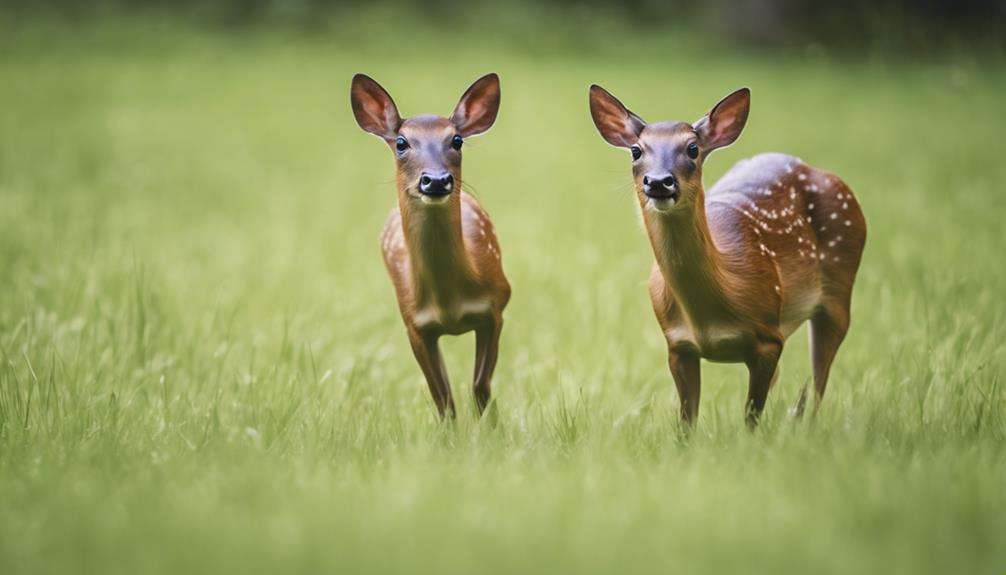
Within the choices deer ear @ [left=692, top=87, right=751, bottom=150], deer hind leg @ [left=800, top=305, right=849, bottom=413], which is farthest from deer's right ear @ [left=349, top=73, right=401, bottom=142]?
deer hind leg @ [left=800, top=305, right=849, bottom=413]

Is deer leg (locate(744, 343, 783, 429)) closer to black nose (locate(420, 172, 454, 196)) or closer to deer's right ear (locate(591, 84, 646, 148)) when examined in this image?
deer's right ear (locate(591, 84, 646, 148))

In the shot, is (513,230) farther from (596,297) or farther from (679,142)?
(679,142)

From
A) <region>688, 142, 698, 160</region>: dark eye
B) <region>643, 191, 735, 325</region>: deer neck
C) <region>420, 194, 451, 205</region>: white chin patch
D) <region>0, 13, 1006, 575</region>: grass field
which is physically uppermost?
<region>688, 142, 698, 160</region>: dark eye

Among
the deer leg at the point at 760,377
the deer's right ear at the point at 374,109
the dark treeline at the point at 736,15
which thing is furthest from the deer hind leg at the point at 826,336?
the dark treeline at the point at 736,15

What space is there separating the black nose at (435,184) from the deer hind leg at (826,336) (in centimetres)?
173

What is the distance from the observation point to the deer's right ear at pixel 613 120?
14.2 ft

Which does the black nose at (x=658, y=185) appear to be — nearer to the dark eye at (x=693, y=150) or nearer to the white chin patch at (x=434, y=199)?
the dark eye at (x=693, y=150)

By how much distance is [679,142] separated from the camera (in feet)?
13.3

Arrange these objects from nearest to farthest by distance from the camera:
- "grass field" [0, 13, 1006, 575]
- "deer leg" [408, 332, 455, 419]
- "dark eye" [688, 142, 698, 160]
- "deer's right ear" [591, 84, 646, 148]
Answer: "grass field" [0, 13, 1006, 575] < "dark eye" [688, 142, 698, 160] < "deer's right ear" [591, 84, 646, 148] < "deer leg" [408, 332, 455, 419]

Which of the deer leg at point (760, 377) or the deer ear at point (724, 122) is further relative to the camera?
the deer leg at point (760, 377)

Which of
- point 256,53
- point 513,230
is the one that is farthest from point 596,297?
point 256,53

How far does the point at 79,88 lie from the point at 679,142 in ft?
43.4

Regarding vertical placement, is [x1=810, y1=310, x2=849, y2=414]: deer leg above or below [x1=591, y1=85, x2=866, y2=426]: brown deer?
below

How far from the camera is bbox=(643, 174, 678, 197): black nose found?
3.91 meters
